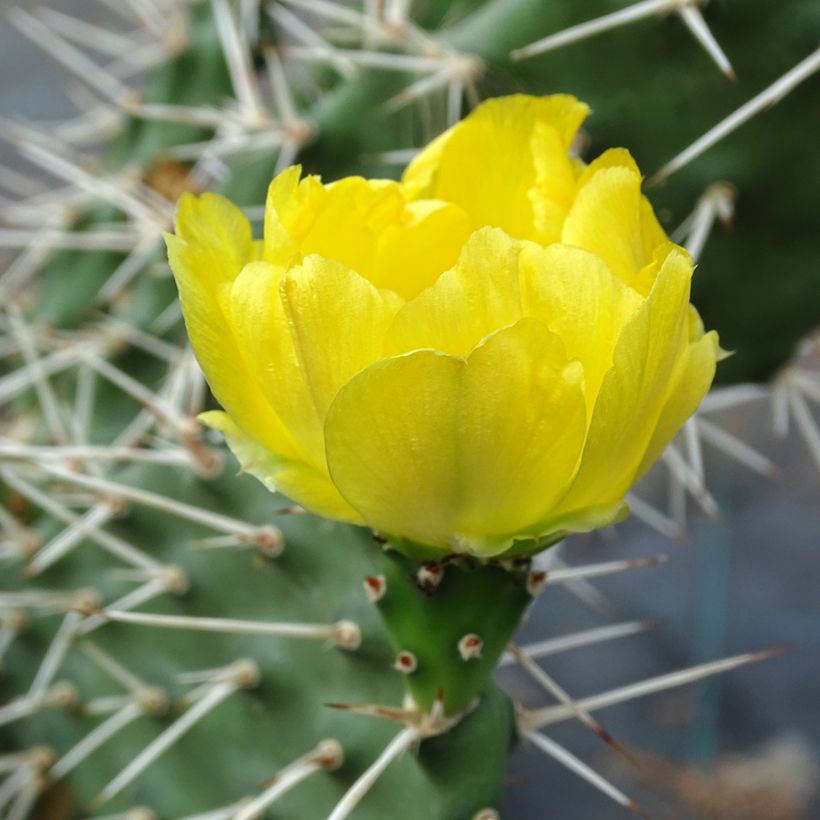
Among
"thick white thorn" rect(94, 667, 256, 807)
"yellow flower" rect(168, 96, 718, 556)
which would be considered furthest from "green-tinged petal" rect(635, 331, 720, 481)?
"thick white thorn" rect(94, 667, 256, 807)

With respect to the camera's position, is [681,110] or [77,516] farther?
[77,516]

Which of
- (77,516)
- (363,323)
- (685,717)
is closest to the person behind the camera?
(363,323)

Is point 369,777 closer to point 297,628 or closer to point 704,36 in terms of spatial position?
point 297,628

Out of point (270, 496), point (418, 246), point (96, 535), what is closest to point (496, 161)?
point (418, 246)

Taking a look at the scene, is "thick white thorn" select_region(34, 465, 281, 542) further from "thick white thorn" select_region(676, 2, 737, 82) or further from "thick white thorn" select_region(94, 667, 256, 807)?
"thick white thorn" select_region(676, 2, 737, 82)

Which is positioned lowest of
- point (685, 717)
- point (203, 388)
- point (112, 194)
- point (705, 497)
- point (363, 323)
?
point (685, 717)

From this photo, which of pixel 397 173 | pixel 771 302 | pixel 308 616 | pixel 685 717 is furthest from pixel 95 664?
pixel 685 717

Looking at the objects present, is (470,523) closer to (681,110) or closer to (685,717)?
(681,110)
